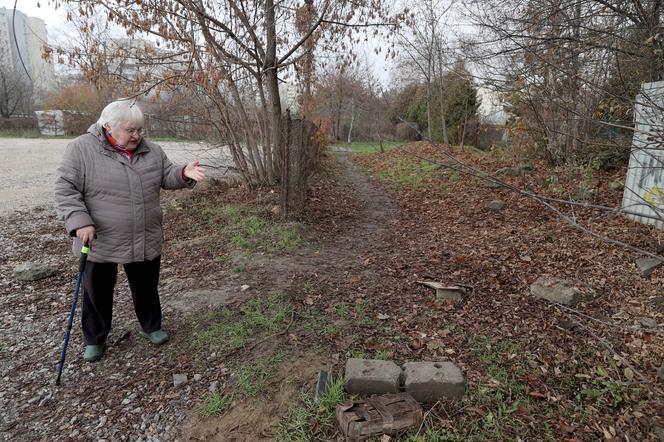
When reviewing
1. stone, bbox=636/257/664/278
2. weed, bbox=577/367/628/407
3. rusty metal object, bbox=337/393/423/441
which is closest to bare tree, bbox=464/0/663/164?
stone, bbox=636/257/664/278

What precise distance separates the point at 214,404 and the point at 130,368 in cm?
86

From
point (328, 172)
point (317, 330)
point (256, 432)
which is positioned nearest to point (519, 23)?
point (317, 330)

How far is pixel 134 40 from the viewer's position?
270 inches

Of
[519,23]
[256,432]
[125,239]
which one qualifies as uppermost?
[519,23]

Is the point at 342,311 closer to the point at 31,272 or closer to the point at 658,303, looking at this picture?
the point at 658,303

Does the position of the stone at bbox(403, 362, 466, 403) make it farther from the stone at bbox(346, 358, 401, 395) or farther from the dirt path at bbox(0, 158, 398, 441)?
the dirt path at bbox(0, 158, 398, 441)

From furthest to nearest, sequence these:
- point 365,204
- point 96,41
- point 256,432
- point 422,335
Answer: point 365,204, point 96,41, point 422,335, point 256,432

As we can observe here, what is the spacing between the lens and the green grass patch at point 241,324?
10.9 ft

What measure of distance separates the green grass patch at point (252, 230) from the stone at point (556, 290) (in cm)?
286

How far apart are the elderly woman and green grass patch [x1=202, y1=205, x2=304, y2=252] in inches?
91.9

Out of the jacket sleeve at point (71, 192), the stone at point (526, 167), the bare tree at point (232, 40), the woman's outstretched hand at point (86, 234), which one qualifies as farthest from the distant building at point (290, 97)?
the woman's outstretched hand at point (86, 234)

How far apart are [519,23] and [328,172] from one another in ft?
23.2

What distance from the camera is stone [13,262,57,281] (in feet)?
15.4

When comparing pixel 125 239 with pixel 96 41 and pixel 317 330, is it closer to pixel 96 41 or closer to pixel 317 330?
pixel 317 330
